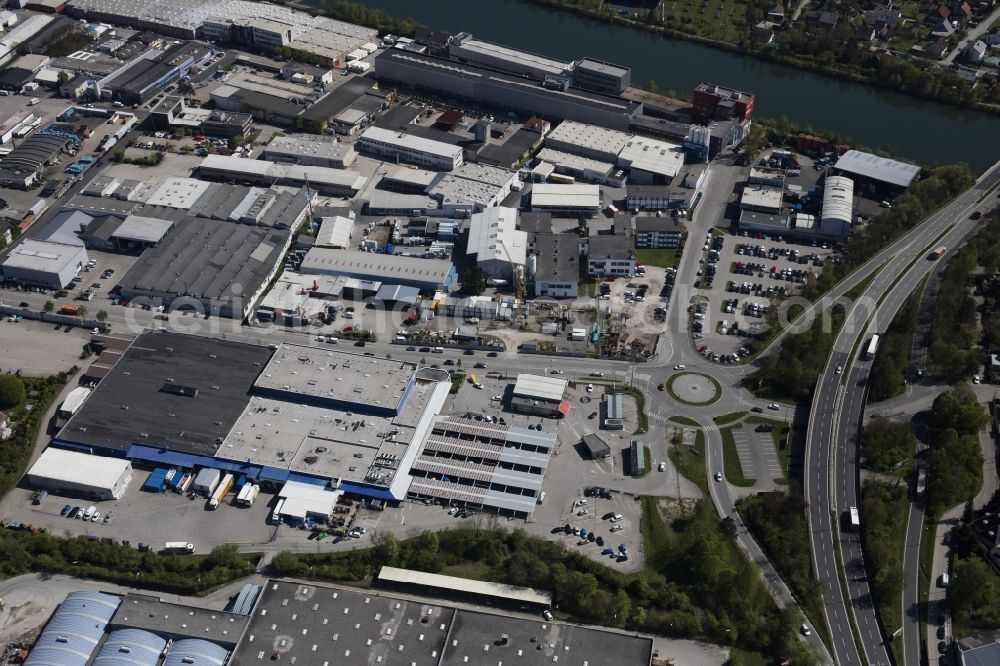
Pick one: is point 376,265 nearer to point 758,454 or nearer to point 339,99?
point 339,99

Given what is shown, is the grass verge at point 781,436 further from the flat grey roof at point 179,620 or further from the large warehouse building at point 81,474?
the large warehouse building at point 81,474

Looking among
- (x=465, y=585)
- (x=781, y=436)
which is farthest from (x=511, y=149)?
(x=465, y=585)

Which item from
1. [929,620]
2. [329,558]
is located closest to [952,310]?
[929,620]

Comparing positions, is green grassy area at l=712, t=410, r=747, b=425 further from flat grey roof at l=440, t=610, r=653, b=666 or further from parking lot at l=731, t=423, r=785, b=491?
flat grey roof at l=440, t=610, r=653, b=666

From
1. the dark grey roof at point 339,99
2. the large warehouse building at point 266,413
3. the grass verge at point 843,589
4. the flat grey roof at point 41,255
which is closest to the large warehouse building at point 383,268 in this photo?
the large warehouse building at point 266,413

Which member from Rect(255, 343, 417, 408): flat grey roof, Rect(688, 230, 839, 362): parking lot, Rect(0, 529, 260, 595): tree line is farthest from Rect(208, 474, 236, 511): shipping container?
Rect(688, 230, 839, 362): parking lot

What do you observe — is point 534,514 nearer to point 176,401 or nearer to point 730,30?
point 176,401
